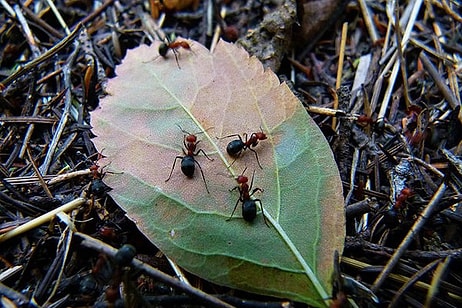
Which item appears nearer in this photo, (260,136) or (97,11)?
(260,136)

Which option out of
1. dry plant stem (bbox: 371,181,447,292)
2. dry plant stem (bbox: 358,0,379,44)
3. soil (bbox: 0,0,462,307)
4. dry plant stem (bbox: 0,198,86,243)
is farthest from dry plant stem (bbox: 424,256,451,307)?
dry plant stem (bbox: 358,0,379,44)

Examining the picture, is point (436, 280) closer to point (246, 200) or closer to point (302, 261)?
point (302, 261)

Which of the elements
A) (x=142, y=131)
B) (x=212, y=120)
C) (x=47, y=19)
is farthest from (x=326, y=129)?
(x=47, y=19)

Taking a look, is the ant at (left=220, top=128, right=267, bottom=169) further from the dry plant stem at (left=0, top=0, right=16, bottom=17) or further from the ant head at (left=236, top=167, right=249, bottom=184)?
the dry plant stem at (left=0, top=0, right=16, bottom=17)

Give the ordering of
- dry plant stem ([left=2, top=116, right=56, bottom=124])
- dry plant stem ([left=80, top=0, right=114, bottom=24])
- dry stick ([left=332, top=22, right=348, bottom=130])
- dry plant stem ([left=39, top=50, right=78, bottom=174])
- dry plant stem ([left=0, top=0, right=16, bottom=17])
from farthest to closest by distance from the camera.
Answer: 1. dry plant stem ([left=80, top=0, right=114, bottom=24])
2. dry plant stem ([left=0, top=0, right=16, bottom=17])
3. dry stick ([left=332, top=22, right=348, bottom=130])
4. dry plant stem ([left=2, top=116, right=56, bottom=124])
5. dry plant stem ([left=39, top=50, right=78, bottom=174])

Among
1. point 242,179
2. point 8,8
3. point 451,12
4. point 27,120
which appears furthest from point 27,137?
point 451,12
